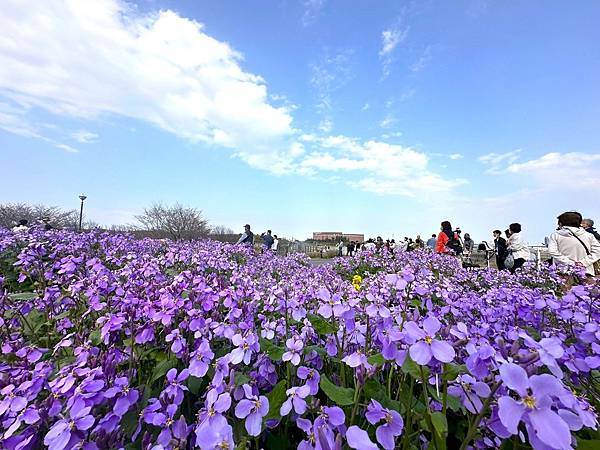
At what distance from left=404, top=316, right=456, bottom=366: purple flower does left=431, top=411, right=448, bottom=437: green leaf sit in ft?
0.53

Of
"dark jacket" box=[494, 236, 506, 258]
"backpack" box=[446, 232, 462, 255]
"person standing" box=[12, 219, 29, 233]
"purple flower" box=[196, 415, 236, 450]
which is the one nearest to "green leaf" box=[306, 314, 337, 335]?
"purple flower" box=[196, 415, 236, 450]

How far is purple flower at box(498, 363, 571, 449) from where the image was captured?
63cm

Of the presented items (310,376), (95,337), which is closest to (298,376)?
(310,376)

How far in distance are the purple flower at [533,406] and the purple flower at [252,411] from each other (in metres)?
0.59

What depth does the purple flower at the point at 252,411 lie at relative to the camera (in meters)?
0.93

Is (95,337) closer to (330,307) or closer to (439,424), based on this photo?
(330,307)

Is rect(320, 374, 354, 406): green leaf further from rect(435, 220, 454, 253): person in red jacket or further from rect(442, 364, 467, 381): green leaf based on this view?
rect(435, 220, 454, 253): person in red jacket

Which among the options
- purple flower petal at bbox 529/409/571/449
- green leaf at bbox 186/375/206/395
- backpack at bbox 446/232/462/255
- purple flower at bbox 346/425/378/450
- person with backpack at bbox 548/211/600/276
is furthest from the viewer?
backpack at bbox 446/232/462/255

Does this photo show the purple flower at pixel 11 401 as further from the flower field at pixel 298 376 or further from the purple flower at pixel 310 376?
the purple flower at pixel 310 376

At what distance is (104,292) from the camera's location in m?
1.93

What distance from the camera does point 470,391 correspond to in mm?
1019

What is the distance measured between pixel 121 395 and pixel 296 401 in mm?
537

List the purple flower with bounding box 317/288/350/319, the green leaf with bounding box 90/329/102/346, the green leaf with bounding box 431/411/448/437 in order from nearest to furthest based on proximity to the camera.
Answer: the green leaf with bounding box 431/411/448/437, the purple flower with bounding box 317/288/350/319, the green leaf with bounding box 90/329/102/346

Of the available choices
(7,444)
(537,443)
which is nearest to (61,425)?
(7,444)
